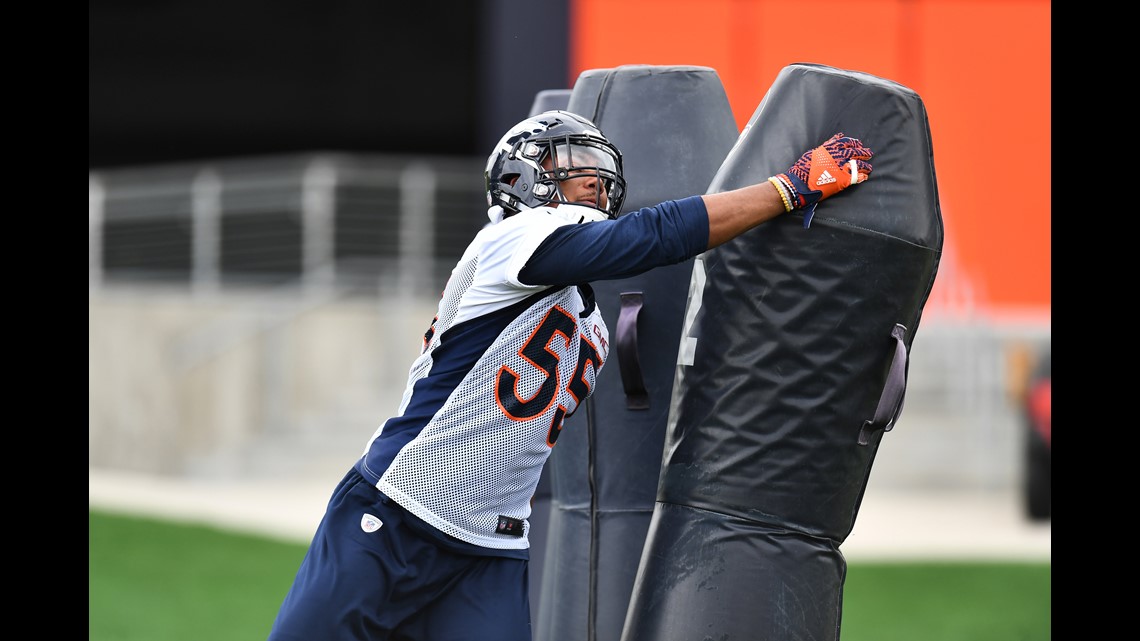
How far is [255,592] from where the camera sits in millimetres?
9961

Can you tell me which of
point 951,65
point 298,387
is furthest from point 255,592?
point 951,65

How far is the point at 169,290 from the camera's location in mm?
15758

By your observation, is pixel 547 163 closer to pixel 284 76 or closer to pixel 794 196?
pixel 794 196

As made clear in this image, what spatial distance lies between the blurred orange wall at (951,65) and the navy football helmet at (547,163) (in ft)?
42.4

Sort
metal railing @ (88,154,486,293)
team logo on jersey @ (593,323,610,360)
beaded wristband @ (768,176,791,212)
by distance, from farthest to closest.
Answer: metal railing @ (88,154,486,293) < team logo on jersey @ (593,323,610,360) < beaded wristband @ (768,176,791,212)

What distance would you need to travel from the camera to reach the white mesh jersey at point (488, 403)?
13.4 feet

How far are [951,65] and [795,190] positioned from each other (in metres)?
14.2

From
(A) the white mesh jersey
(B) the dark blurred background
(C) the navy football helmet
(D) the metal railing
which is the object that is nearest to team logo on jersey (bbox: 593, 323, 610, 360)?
(A) the white mesh jersey

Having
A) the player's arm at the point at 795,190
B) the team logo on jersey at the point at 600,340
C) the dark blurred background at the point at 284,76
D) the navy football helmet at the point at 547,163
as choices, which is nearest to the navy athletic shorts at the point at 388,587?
the team logo on jersey at the point at 600,340

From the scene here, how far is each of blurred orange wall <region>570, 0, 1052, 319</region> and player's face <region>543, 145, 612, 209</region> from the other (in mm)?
12963

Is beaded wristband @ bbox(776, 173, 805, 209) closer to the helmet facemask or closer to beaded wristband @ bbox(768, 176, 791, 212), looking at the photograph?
beaded wristband @ bbox(768, 176, 791, 212)

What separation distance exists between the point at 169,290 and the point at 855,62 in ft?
27.8

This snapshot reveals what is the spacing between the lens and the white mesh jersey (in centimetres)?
407

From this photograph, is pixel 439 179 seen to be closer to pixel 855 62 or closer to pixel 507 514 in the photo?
pixel 855 62
